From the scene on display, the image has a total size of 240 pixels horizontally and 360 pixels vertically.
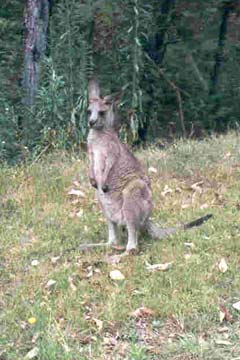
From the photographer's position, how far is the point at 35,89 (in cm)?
1164

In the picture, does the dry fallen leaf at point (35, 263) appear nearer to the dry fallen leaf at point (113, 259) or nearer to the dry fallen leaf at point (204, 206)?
the dry fallen leaf at point (113, 259)

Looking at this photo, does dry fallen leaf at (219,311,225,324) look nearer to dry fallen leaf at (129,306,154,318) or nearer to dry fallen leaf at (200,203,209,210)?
dry fallen leaf at (129,306,154,318)

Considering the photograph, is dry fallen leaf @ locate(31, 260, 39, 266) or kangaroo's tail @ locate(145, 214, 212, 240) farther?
kangaroo's tail @ locate(145, 214, 212, 240)

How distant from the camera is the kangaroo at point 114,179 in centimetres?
654

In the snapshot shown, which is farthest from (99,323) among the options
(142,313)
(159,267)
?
(159,267)

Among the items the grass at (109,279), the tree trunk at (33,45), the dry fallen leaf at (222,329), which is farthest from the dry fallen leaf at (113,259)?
the tree trunk at (33,45)

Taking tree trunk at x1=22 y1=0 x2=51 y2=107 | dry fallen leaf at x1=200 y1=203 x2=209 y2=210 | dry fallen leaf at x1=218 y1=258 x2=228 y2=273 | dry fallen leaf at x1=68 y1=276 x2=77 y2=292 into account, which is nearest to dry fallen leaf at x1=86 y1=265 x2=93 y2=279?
dry fallen leaf at x1=68 y1=276 x2=77 y2=292

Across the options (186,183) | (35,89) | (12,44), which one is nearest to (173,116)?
(12,44)

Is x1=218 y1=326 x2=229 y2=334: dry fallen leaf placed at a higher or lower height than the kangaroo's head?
lower

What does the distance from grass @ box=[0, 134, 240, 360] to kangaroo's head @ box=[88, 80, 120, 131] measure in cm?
96

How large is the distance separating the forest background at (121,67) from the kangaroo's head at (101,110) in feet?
10.3

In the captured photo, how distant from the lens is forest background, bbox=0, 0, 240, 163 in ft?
35.4

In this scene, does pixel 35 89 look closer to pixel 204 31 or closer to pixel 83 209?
pixel 83 209

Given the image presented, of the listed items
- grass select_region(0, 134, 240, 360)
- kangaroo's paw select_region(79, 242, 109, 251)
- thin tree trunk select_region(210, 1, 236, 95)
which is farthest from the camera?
thin tree trunk select_region(210, 1, 236, 95)
